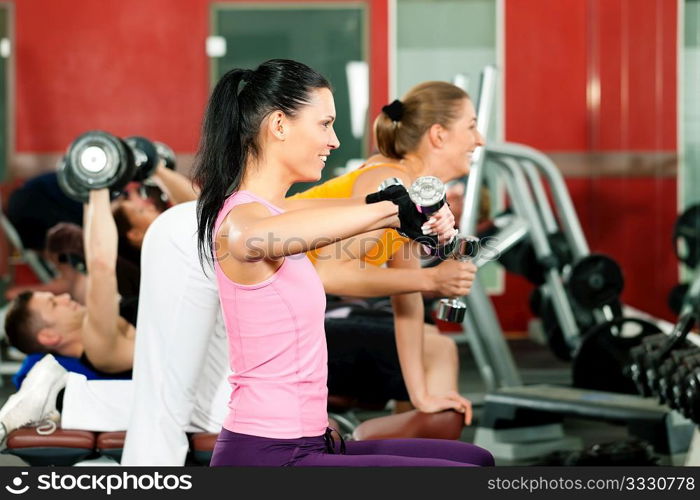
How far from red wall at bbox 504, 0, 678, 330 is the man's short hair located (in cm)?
317

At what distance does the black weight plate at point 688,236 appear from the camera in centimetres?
426

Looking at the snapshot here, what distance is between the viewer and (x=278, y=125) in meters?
1.46

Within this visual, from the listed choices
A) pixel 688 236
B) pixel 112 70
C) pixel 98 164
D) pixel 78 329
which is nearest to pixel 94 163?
pixel 98 164

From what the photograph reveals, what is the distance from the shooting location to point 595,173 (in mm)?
5949

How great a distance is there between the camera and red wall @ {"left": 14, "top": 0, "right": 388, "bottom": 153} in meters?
5.41

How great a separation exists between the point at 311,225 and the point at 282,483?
37 centimetres

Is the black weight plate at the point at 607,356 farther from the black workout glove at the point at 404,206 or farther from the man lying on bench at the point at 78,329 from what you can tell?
the black workout glove at the point at 404,206

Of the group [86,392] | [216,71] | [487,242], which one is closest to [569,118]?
[216,71]

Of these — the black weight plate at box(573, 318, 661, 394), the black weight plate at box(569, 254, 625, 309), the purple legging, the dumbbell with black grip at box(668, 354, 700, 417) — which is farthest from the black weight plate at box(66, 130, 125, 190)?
the black weight plate at box(569, 254, 625, 309)

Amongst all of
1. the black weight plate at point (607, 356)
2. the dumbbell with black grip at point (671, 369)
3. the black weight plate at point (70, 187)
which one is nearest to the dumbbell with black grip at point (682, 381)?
the dumbbell with black grip at point (671, 369)

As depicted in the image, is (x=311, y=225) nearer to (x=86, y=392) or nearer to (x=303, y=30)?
(x=86, y=392)

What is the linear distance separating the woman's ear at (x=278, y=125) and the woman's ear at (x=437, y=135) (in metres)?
0.78

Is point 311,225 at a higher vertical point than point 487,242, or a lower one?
higher

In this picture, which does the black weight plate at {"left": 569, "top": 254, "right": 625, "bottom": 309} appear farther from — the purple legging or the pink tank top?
the pink tank top
